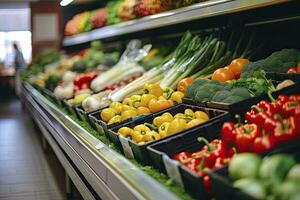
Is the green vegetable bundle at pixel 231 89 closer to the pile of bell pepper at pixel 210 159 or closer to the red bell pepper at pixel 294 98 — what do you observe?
the red bell pepper at pixel 294 98

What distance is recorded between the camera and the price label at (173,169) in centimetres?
178

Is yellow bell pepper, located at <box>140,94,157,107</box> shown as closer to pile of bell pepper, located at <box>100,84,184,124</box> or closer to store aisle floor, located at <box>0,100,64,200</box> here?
pile of bell pepper, located at <box>100,84,184,124</box>

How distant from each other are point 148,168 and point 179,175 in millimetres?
334

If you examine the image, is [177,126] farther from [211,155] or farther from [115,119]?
[115,119]

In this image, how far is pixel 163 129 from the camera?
2414 millimetres

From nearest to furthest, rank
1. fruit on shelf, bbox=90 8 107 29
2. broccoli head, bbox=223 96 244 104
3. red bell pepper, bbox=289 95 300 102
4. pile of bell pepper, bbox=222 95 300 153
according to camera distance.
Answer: pile of bell pepper, bbox=222 95 300 153, red bell pepper, bbox=289 95 300 102, broccoli head, bbox=223 96 244 104, fruit on shelf, bbox=90 8 107 29

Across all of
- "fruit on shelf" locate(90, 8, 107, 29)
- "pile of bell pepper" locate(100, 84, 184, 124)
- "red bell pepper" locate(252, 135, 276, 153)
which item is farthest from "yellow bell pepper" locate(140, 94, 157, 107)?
"fruit on shelf" locate(90, 8, 107, 29)

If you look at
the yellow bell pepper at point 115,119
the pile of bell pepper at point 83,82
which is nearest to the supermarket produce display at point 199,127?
the yellow bell pepper at point 115,119

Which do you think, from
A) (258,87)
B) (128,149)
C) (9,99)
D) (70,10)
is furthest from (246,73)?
(9,99)

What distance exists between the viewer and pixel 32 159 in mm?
5898

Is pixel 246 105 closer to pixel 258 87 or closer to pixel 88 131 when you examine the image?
pixel 258 87

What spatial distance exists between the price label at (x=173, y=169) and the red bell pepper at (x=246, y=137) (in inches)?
8.9

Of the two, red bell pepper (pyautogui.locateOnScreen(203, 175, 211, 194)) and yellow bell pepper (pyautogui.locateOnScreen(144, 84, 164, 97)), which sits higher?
yellow bell pepper (pyautogui.locateOnScreen(144, 84, 164, 97))

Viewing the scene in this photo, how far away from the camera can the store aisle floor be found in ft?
14.4
